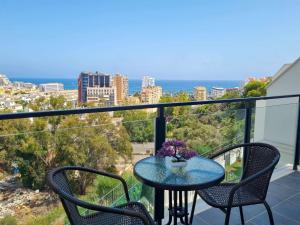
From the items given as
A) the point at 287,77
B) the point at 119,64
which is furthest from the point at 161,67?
the point at 287,77

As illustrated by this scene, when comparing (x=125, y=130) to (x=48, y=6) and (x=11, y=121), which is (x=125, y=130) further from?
(x=48, y=6)

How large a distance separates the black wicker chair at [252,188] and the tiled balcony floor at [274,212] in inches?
9.7

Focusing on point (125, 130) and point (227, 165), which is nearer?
point (125, 130)

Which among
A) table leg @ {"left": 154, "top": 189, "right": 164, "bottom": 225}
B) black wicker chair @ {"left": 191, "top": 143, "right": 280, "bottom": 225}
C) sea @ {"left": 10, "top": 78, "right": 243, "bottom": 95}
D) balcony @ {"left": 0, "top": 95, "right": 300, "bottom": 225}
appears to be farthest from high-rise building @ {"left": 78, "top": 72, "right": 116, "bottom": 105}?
black wicker chair @ {"left": 191, "top": 143, "right": 280, "bottom": 225}

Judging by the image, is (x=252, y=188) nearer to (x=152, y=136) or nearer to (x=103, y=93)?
(x=152, y=136)

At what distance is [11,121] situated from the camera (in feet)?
5.95

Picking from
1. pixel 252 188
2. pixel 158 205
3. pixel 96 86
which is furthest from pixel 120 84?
pixel 252 188

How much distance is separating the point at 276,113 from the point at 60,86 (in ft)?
97.0

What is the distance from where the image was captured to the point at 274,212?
9.55 feet

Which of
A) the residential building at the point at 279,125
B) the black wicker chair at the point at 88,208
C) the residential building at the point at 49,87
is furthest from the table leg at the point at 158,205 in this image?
the residential building at the point at 49,87

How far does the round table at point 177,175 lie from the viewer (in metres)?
1.75

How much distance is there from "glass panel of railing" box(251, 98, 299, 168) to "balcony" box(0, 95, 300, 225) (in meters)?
0.02

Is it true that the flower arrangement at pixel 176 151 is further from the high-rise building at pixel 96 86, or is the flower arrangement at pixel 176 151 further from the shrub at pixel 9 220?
the high-rise building at pixel 96 86

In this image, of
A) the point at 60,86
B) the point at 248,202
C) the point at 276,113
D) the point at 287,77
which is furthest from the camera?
the point at 60,86
